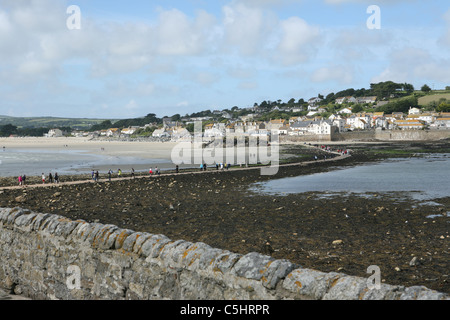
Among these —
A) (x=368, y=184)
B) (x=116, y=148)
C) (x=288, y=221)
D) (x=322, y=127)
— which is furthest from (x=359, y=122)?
(x=288, y=221)

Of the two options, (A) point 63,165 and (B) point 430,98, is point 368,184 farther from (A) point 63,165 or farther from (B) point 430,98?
(B) point 430,98

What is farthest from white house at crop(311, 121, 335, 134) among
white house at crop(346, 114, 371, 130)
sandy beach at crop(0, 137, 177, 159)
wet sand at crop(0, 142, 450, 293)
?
wet sand at crop(0, 142, 450, 293)

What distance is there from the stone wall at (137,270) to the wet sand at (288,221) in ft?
18.7

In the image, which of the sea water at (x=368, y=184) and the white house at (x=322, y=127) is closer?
the sea water at (x=368, y=184)

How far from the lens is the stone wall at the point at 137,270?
4.60 m

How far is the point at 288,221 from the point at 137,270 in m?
11.4

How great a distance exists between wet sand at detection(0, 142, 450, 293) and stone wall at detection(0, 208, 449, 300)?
18.7 feet

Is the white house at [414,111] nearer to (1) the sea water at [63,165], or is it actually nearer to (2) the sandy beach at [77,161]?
(2) the sandy beach at [77,161]
